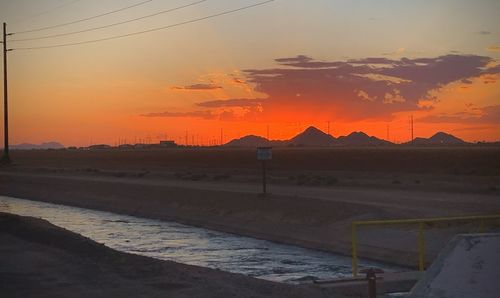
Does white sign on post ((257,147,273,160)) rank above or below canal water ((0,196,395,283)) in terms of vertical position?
above

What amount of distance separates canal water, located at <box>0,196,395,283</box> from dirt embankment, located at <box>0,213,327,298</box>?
3053mm

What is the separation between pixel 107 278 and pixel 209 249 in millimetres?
10391

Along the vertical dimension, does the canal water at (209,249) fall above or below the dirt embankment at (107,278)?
below

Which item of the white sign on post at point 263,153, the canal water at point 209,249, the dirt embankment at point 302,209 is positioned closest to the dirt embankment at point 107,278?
the canal water at point 209,249

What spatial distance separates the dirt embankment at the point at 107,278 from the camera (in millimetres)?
14125

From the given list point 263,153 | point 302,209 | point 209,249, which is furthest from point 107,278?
point 263,153

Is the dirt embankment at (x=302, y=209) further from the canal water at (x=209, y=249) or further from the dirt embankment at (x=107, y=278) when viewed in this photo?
the dirt embankment at (x=107, y=278)

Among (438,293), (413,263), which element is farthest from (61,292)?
(413,263)

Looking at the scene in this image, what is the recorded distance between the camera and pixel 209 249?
2623cm

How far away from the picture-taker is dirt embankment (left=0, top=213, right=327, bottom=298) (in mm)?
14125

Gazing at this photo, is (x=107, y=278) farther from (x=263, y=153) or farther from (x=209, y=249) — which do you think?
(x=263, y=153)

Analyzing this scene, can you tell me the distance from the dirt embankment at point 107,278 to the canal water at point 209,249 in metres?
3.05

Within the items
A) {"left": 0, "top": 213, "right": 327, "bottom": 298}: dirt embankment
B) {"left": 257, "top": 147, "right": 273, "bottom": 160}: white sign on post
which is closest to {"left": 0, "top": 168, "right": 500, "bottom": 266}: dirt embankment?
{"left": 257, "top": 147, "right": 273, "bottom": 160}: white sign on post

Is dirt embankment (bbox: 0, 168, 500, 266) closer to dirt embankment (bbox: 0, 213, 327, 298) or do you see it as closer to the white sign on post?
the white sign on post
